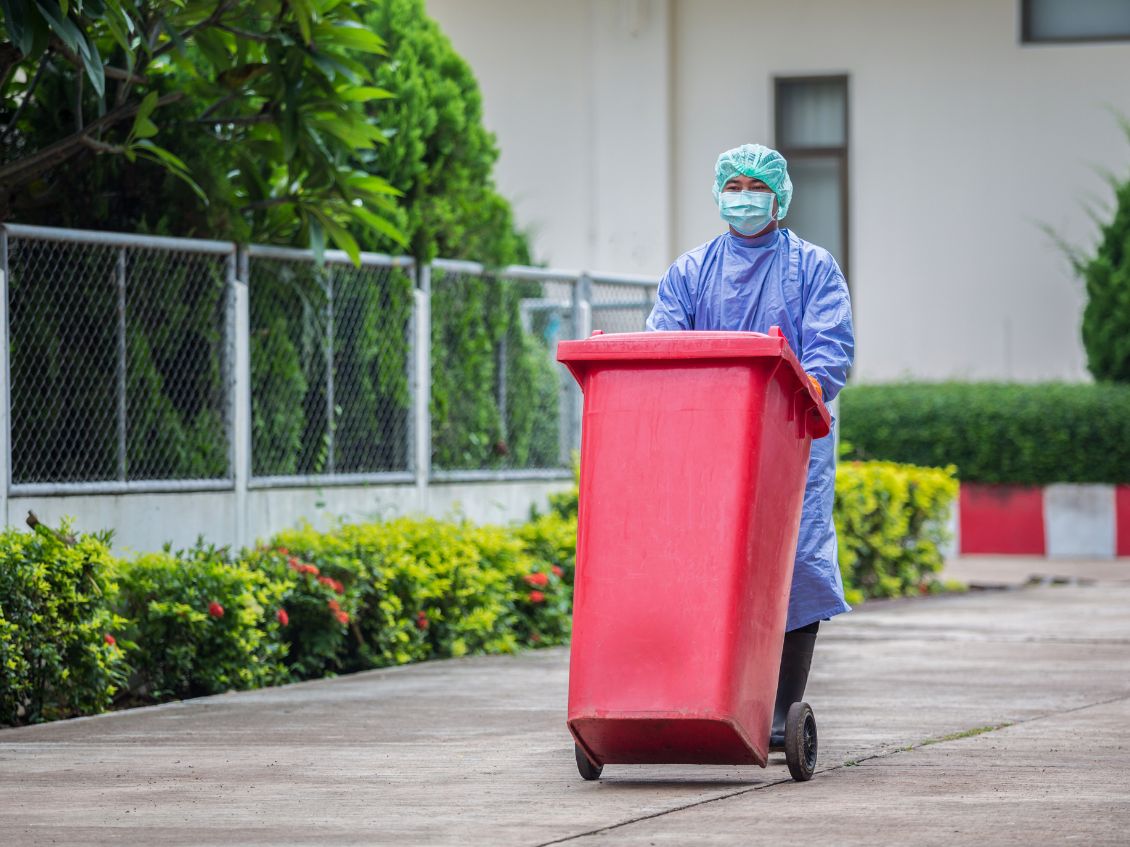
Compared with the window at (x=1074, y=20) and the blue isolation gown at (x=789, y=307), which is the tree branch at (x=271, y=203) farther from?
the window at (x=1074, y=20)

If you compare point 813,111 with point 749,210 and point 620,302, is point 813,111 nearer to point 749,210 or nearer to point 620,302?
point 620,302

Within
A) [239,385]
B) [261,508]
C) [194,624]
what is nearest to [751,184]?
[194,624]

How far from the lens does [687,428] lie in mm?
5422

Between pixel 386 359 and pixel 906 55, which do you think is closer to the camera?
pixel 386 359

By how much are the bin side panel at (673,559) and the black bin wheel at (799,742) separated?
9 cm

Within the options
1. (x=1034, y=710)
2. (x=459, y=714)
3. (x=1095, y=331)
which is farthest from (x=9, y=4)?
(x=1095, y=331)

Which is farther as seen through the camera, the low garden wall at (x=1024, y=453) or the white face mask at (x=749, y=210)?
the low garden wall at (x=1024, y=453)

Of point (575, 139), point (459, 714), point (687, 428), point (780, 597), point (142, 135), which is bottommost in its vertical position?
point (459, 714)

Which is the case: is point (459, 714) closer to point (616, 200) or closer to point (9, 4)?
point (9, 4)

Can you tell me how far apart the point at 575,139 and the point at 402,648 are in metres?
11.0

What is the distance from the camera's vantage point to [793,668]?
5.98 m

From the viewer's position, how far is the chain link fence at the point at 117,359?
8.34 meters

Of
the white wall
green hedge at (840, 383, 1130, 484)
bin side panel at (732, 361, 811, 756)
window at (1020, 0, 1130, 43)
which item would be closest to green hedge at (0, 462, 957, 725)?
the white wall

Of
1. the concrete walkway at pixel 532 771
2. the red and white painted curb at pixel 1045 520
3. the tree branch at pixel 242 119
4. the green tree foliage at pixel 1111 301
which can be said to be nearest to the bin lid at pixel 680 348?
the concrete walkway at pixel 532 771
